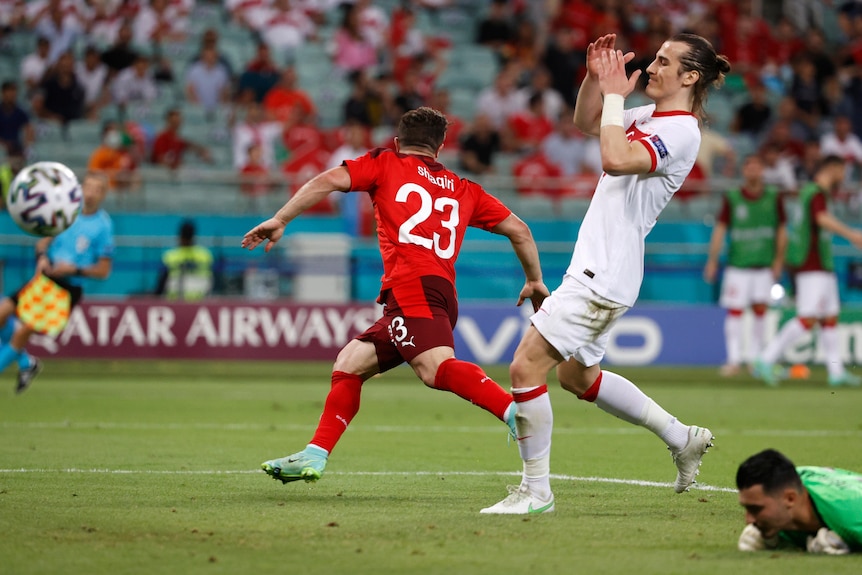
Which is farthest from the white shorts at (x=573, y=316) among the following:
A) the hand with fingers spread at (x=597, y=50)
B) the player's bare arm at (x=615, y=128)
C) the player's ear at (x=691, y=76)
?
the player's ear at (x=691, y=76)

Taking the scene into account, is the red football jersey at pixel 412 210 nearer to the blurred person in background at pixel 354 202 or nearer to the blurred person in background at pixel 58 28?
the blurred person in background at pixel 354 202

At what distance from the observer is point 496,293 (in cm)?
1934

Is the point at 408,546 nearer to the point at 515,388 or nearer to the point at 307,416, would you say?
the point at 515,388

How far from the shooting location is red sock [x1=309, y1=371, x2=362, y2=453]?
722 cm

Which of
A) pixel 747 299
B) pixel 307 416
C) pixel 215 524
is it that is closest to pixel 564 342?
pixel 215 524

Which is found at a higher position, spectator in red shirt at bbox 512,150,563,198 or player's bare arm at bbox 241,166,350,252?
spectator in red shirt at bbox 512,150,563,198

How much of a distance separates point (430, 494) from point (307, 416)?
5108mm

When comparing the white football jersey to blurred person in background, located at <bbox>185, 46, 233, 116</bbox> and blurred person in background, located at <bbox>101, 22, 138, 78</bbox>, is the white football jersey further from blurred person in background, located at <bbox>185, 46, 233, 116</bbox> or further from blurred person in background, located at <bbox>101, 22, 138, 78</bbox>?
blurred person in background, located at <bbox>101, 22, 138, 78</bbox>

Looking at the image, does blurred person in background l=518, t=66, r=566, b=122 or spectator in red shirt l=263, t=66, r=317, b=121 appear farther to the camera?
blurred person in background l=518, t=66, r=566, b=122

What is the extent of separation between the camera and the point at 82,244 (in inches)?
577

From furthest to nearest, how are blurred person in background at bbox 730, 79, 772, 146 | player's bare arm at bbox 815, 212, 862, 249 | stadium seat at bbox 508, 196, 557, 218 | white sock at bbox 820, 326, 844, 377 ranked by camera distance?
blurred person in background at bbox 730, 79, 772, 146 → stadium seat at bbox 508, 196, 557, 218 → white sock at bbox 820, 326, 844, 377 → player's bare arm at bbox 815, 212, 862, 249

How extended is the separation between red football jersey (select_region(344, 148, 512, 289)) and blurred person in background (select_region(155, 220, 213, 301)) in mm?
11409

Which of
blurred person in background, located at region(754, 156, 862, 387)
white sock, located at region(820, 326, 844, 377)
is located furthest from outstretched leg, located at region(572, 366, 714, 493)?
white sock, located at region(820, 326, 844, 377)

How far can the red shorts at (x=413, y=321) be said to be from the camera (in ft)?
23.8
